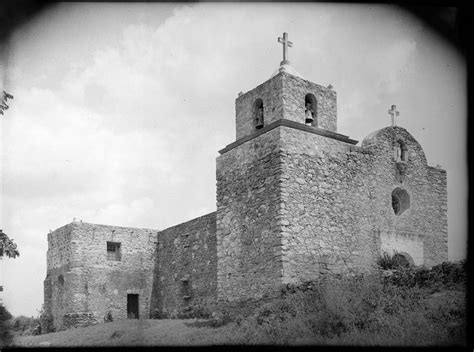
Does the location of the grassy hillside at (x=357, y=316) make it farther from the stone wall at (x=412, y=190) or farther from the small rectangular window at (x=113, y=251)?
the small rectangular window at (x=113, y=251)

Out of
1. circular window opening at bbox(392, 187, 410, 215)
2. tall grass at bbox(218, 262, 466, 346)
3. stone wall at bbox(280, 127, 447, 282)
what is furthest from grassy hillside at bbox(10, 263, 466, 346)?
circular window opening at bbox(392, 187, 410, 215)

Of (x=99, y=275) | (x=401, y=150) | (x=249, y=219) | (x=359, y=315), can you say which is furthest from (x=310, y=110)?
(x=99, y=275)

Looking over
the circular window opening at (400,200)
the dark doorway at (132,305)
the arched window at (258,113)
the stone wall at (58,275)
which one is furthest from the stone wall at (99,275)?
the circular window opening at (400,200)

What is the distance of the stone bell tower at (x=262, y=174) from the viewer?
1414cm

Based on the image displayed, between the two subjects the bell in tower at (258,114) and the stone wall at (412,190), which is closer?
the bell in tower at (258,114)

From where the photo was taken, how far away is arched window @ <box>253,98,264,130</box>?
15727 millimetres

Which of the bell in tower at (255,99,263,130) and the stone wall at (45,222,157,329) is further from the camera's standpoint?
the stone wall at (45,222,157,329)

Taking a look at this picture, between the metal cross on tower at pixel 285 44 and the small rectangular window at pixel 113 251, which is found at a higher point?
the metal cross on tower at pixel 285 44

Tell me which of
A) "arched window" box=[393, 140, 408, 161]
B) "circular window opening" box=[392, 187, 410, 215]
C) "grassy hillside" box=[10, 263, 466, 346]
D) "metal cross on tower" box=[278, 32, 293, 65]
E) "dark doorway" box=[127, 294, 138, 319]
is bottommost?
"dark doorway" box=[127, 294, 138, 319]

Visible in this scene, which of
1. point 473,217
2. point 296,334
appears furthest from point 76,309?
point 473,217

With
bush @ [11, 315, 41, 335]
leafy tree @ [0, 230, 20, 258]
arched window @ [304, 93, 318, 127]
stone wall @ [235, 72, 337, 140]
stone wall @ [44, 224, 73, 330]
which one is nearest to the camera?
leafy tree @ [0, 230, 20, 258]

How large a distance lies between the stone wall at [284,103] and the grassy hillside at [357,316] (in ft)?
15.0

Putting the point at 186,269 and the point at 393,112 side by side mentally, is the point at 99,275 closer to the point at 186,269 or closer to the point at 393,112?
the point at 186,269

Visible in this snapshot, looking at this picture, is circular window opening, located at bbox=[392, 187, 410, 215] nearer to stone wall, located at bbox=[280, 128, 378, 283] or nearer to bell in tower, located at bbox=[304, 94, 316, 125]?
stone wall, located at bbox=[280, 128, 378, 283]
